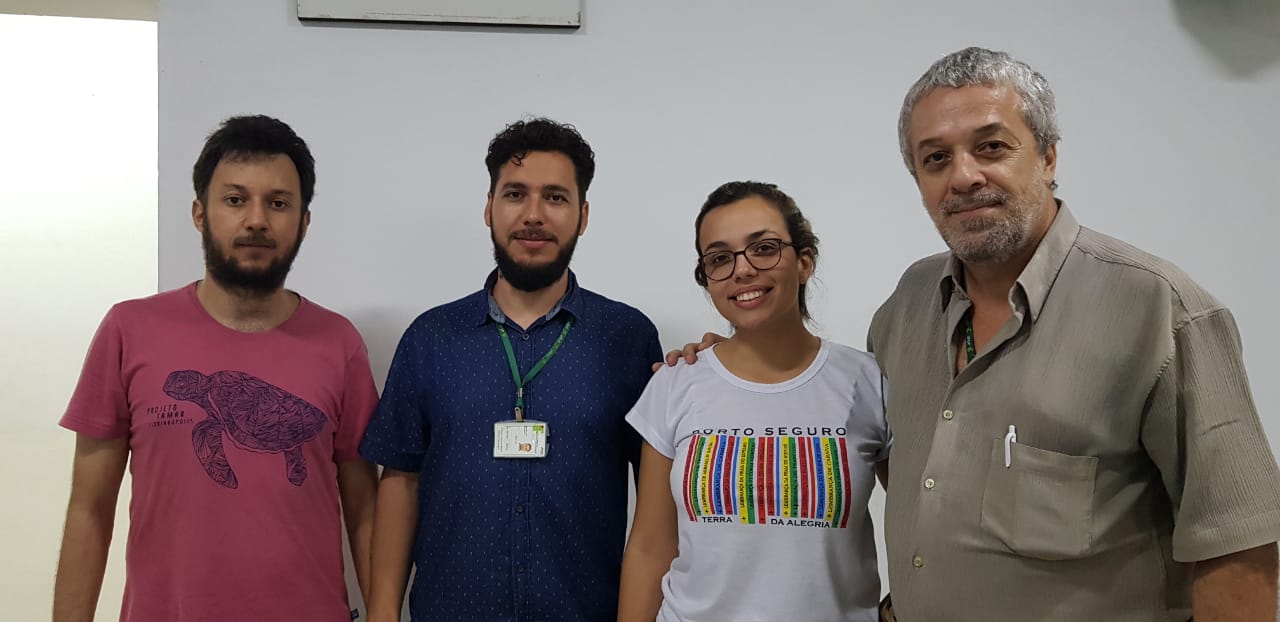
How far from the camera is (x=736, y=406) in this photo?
5.76ft

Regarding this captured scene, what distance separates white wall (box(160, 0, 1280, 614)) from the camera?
2635 mm

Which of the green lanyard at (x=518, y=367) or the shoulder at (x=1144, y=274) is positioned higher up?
the shoulder at (x=1144, y=274)

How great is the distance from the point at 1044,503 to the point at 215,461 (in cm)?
168

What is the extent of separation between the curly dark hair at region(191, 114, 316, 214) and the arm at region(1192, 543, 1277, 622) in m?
2.02

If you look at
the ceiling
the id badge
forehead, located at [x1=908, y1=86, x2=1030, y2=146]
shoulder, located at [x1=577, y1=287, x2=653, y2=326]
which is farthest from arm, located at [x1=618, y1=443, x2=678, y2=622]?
the ceiling

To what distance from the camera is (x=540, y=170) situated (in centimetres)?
197

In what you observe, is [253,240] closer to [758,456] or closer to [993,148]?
[758,456]

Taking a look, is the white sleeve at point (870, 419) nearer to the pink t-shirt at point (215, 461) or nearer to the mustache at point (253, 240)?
the pink t-shirt at point (215, 461)

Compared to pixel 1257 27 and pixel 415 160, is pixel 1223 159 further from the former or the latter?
pixel 415 160

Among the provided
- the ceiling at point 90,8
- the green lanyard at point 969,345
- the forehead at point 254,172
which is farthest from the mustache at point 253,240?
the green lanyard at point 969,345

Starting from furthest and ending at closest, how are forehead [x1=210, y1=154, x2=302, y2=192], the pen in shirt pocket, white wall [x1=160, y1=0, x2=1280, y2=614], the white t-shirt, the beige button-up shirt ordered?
white wall [x1=160, y1=0, x2=1280, y2=614]
forehead [x1=210, y1=154, x2=302, y2=192]
the white t-shirt
the pen in shirt pocket
the beige button-up shirt

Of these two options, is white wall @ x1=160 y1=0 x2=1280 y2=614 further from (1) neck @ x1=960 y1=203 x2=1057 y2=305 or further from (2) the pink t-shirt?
(1) neck @ x1=960 y1=203 x2=1057 y2=305

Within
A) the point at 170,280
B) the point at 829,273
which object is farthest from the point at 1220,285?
the point at 170,280

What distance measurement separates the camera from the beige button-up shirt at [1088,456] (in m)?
1.29
